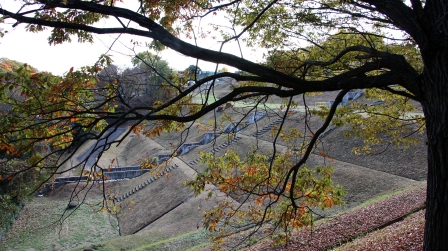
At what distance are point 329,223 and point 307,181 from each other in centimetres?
633

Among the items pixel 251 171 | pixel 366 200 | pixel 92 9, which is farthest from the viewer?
pixel 366 200

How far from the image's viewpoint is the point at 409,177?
16.4 metres

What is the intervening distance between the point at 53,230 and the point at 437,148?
22039mm

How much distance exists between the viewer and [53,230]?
2045 cm

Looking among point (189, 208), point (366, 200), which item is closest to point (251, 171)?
point (366, 200)

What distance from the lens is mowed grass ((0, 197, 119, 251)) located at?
18256 millimetres

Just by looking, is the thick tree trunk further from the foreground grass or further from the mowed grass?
the mowed grass

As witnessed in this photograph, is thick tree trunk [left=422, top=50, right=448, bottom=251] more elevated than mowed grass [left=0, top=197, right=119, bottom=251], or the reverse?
thick tree trunk [left=422, top=50, right=448, bottom=251]

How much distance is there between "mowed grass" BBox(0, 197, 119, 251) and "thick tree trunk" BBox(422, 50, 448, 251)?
50.3 feet

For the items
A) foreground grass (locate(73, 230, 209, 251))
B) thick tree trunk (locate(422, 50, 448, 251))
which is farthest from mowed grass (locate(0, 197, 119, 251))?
thick tree trunk (locate(422, 50, 448, 251))

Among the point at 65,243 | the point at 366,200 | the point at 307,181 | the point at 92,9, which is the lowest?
the point at 65,243

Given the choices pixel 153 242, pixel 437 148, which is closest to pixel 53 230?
pixel 153 242

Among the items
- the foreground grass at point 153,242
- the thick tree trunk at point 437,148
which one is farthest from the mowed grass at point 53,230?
the thick tree trunk at point 437,148

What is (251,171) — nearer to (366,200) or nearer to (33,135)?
(33,135)
